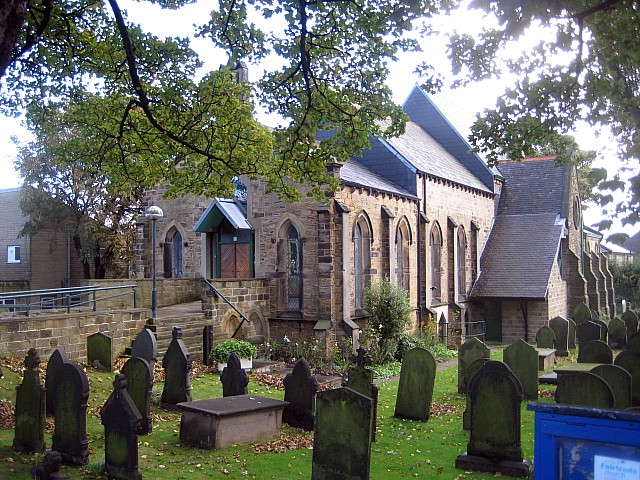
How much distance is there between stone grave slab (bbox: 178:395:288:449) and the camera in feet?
32.8

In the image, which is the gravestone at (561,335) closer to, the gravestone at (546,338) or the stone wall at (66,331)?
the gravestone at (546,338)

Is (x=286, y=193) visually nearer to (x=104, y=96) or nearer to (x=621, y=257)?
Result: (x=104, y=96)

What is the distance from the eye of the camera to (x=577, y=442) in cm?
510

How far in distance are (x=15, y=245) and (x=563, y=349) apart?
3582 cm

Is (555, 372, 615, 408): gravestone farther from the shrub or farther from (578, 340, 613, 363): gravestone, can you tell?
the shrub

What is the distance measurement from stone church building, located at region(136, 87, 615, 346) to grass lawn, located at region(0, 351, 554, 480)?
7.21 m

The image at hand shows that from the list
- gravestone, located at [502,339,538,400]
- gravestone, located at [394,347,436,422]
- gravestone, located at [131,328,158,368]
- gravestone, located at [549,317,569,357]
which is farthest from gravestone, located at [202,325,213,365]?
gravestone, located at [549,317,569,357]

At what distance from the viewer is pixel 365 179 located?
23000 mm

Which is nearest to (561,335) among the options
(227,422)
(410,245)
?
(410,245)

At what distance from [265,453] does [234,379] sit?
2.21m

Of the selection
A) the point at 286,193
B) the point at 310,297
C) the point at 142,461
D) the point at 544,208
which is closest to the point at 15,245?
the point at 310,297

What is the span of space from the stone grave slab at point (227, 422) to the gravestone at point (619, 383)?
5275 millimetres

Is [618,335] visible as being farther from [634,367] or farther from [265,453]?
[265,453]

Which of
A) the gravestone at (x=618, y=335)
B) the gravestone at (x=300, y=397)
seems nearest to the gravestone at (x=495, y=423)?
the gravestone at (x=300, y=397)
